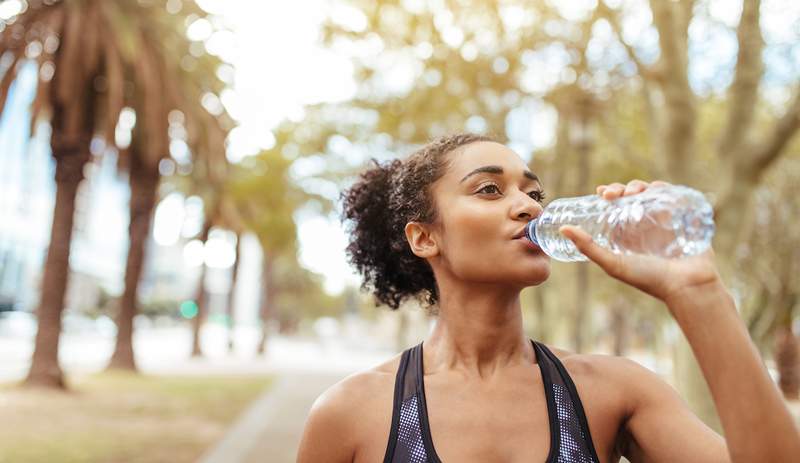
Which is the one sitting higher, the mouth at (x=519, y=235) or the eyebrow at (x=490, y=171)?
the eyebrow at (x=490, y=171)

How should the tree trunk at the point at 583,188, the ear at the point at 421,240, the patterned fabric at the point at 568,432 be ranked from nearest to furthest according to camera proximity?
the patterned fabric at the point at 568,432, the ear at the point at 421,240, the tree trunk at the point at 583,188

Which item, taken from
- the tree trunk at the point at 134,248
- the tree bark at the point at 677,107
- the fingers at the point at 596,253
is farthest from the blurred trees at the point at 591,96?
the tree trunk at the point at 134,248

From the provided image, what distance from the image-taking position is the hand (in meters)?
1.29

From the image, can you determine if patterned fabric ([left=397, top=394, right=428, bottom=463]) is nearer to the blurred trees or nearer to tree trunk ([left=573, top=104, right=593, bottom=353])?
the blurred trees

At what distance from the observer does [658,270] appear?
1.30m

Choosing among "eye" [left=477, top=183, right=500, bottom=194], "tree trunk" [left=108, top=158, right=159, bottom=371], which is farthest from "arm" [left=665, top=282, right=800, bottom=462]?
"tree trunk" [left=108, top=158, right=159, bottom=371]

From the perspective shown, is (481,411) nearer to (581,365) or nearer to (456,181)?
(581,365)

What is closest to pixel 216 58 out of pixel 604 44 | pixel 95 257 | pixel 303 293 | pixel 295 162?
pixel 295 162

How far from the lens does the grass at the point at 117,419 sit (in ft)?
27.7

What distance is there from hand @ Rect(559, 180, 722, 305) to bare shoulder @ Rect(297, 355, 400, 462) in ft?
2.78

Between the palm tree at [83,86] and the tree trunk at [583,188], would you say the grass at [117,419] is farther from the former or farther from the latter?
the tree trunk at [583,188]

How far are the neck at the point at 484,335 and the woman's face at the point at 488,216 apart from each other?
0.10m

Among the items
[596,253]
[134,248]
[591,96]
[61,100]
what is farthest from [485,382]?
[134,248]

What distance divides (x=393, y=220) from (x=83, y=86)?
12.2m
